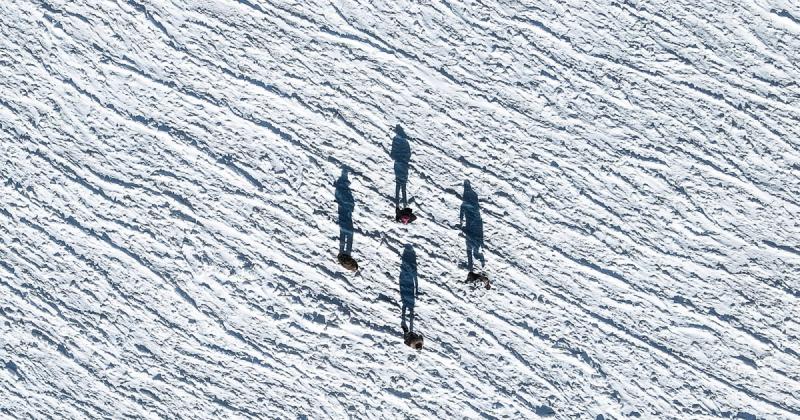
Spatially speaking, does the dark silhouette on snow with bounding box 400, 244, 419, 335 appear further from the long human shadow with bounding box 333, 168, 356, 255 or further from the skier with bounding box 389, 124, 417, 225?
the long human shadow with bounding box 333, 168, 356, 255

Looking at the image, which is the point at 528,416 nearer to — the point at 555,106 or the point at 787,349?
the point at 787,349

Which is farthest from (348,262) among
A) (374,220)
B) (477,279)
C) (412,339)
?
(477,279)

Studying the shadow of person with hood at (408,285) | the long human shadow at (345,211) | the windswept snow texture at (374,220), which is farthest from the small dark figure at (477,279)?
the long human shadow at (345,211)

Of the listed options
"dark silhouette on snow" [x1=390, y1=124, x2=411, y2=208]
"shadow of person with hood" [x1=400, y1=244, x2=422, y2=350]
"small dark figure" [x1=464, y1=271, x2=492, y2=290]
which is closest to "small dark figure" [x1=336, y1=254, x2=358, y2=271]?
"shadow of person with hood" [x1=400, y1=244, x2=422, y2=350]

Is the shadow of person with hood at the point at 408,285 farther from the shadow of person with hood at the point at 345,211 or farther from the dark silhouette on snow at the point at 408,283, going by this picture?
the shadow of person with hood at the point at 345,211

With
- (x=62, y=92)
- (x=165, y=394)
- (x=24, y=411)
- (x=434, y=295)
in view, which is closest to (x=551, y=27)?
(x=434, y=295)

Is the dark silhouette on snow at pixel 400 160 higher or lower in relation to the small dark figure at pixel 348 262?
higher
